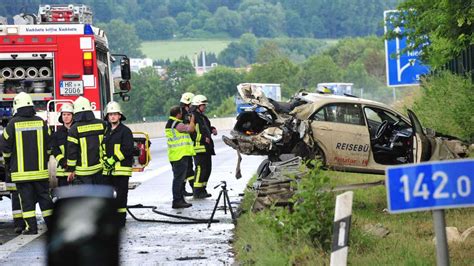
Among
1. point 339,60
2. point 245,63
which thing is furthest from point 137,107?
point 245,63

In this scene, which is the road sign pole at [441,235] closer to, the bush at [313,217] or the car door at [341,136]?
the bush at [313,217]

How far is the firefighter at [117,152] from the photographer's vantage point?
47.2 feet

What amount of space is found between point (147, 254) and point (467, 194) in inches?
265

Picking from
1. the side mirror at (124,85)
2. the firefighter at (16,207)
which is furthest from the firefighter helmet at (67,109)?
the side mirror at (124,85)

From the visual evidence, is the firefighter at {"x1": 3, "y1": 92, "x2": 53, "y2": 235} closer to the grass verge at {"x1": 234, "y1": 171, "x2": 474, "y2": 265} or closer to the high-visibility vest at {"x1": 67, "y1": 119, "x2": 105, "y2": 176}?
the high-visibility vest at {"x1": 67, "y1": 119, "x2": 105, "y2": 176}

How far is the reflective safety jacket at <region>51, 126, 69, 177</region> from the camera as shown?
14500 millimetres

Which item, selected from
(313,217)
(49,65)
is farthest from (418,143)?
(49,65)

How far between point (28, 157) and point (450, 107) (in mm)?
9998

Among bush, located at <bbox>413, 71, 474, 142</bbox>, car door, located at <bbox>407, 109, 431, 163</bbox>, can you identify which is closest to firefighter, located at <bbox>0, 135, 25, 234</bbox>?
car door, located at <bbox>407, 109, 431, 163</bbox>

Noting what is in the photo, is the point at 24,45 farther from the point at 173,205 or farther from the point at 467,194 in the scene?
the point at 467,194

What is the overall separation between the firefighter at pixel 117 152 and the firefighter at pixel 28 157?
80 cm

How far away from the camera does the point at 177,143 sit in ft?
56.8

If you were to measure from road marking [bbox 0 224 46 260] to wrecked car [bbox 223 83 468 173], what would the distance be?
10.9 ft

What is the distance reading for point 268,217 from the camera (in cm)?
1098
